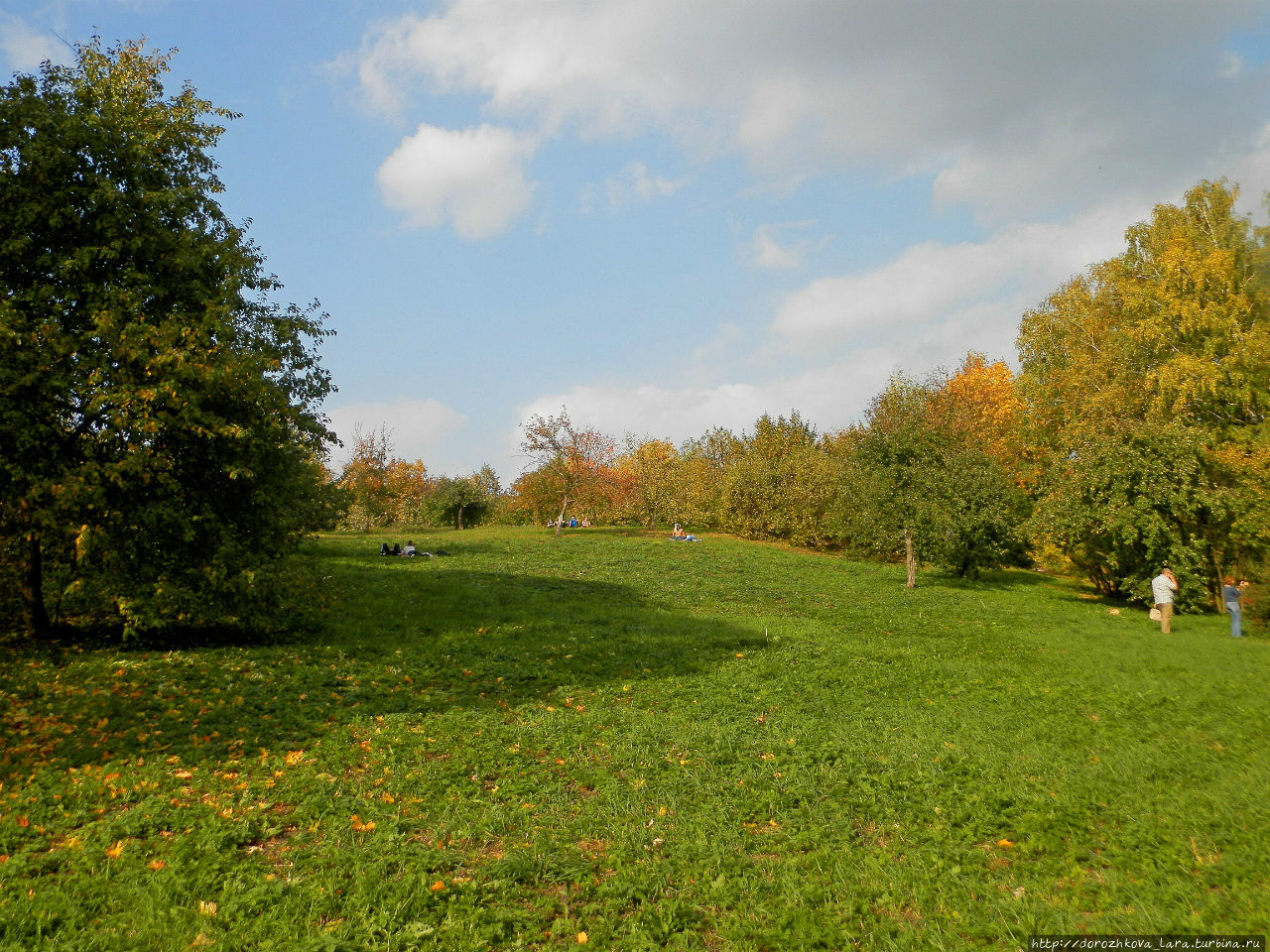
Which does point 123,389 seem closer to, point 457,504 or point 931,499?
point 931,499

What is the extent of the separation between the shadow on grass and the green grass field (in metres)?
0.09

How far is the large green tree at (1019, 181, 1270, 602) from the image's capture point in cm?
2559

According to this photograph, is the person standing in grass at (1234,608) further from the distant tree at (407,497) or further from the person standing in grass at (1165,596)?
the distant tree at (407,497)

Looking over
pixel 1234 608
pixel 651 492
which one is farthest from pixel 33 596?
pixel 651 492

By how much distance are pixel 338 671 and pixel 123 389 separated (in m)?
6.45

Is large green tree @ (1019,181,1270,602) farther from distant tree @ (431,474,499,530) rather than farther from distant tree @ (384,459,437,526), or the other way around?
distant tree @ (384,459,437,526)

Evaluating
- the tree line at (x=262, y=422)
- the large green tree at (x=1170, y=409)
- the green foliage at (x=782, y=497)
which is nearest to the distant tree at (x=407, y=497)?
the tree line at (x=262, y=422)

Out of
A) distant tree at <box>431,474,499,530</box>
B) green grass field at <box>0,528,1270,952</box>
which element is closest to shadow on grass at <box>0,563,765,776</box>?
green grass field at <box>0,528,1270,952</box>

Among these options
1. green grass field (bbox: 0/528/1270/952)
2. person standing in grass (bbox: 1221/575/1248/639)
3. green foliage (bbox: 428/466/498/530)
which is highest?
green foliage (bbox: 428/466/498/530)

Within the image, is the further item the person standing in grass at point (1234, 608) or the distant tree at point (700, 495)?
the distant tree at point (700, 495)

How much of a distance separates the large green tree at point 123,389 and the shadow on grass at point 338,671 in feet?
4.51

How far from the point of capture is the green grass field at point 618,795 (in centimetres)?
563

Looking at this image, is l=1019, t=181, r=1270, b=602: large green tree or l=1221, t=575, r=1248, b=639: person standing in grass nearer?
l=1221, t=575, r=1248, b=639: person standing in grass

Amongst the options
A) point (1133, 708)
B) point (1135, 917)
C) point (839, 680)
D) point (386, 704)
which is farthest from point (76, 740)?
point (1133, 708)
